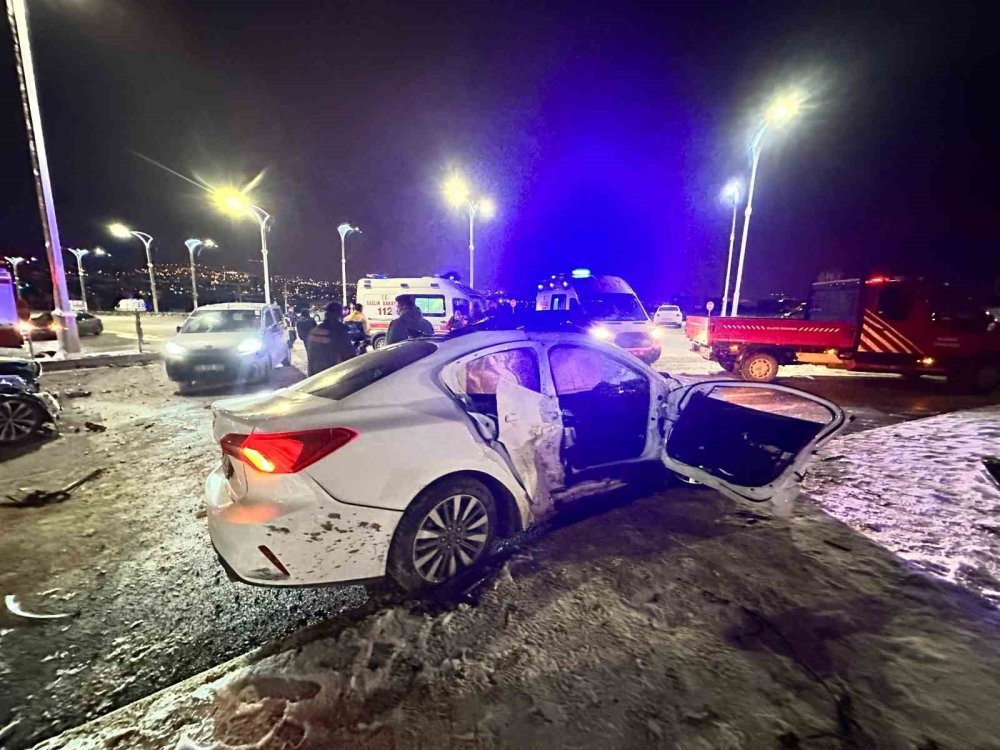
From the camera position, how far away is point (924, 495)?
4258 mm

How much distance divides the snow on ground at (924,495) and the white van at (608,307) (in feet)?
16.1

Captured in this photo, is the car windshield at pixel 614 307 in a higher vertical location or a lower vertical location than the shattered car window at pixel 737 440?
higher

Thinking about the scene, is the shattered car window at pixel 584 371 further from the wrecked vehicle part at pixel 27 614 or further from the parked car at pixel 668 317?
the parked car at pixel 668 317

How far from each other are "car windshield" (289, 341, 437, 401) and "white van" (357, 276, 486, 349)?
10.9 meters

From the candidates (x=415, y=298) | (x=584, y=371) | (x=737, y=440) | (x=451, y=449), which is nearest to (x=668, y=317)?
(x=415, y=298)

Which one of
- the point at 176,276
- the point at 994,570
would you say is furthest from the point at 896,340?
the point at 176,276

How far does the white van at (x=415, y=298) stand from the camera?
48.4ft

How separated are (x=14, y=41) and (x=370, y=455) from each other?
51.9 feet

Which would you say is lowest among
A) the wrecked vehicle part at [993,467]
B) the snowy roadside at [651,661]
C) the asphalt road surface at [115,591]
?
the asphalt road surface at [115,591]

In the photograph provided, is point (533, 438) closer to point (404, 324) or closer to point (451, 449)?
point (451, 449)

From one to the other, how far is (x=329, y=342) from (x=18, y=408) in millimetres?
3641

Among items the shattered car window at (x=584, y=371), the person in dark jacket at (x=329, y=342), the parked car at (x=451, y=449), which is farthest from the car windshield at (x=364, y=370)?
the person in dark jacket at (x=329, y=342)

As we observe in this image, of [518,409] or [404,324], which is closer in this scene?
[518,409]

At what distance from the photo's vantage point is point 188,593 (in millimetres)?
2898
